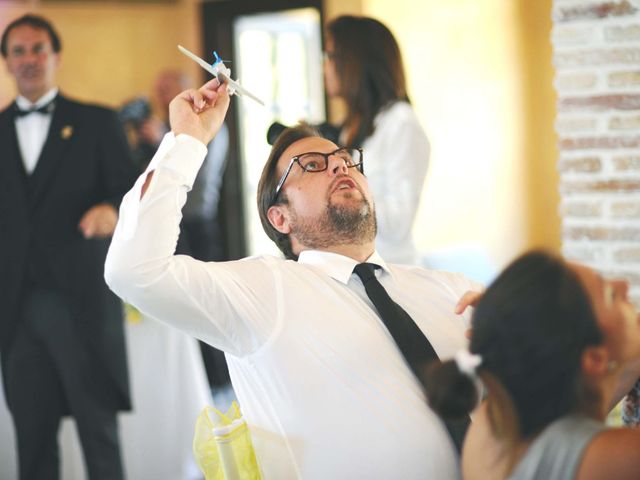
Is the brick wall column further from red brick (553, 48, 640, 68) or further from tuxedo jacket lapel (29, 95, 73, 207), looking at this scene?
tuxedo jacket lapel (29, 95, 73, 207)

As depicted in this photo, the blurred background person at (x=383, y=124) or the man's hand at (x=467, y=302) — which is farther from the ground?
the blurred background person at (x=383, y=124)

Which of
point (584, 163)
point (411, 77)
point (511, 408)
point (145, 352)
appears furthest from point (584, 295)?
point (411, 77)

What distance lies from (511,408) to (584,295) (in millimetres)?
200

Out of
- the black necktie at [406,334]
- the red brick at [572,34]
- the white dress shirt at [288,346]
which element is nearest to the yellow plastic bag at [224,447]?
the white dress shirt at [288,346]

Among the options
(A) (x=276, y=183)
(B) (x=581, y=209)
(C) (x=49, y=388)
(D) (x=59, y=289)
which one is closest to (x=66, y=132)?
(D) (x=59, y=289)

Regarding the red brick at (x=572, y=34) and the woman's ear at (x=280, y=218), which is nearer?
the woman's ear at (x=280, y=218)

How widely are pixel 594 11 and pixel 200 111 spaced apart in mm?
1492

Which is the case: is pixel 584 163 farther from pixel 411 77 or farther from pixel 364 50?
pixel 411 77

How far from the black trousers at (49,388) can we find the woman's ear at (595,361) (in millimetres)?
2022

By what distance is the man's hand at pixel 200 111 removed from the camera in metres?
1.85

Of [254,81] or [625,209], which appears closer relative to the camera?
[625,209]

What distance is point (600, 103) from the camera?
9.45 feet

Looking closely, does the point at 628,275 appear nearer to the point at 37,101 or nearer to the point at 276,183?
the point at 276,183

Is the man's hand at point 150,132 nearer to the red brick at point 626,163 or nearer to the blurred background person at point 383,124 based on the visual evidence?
the blurred background person at point 383,124
